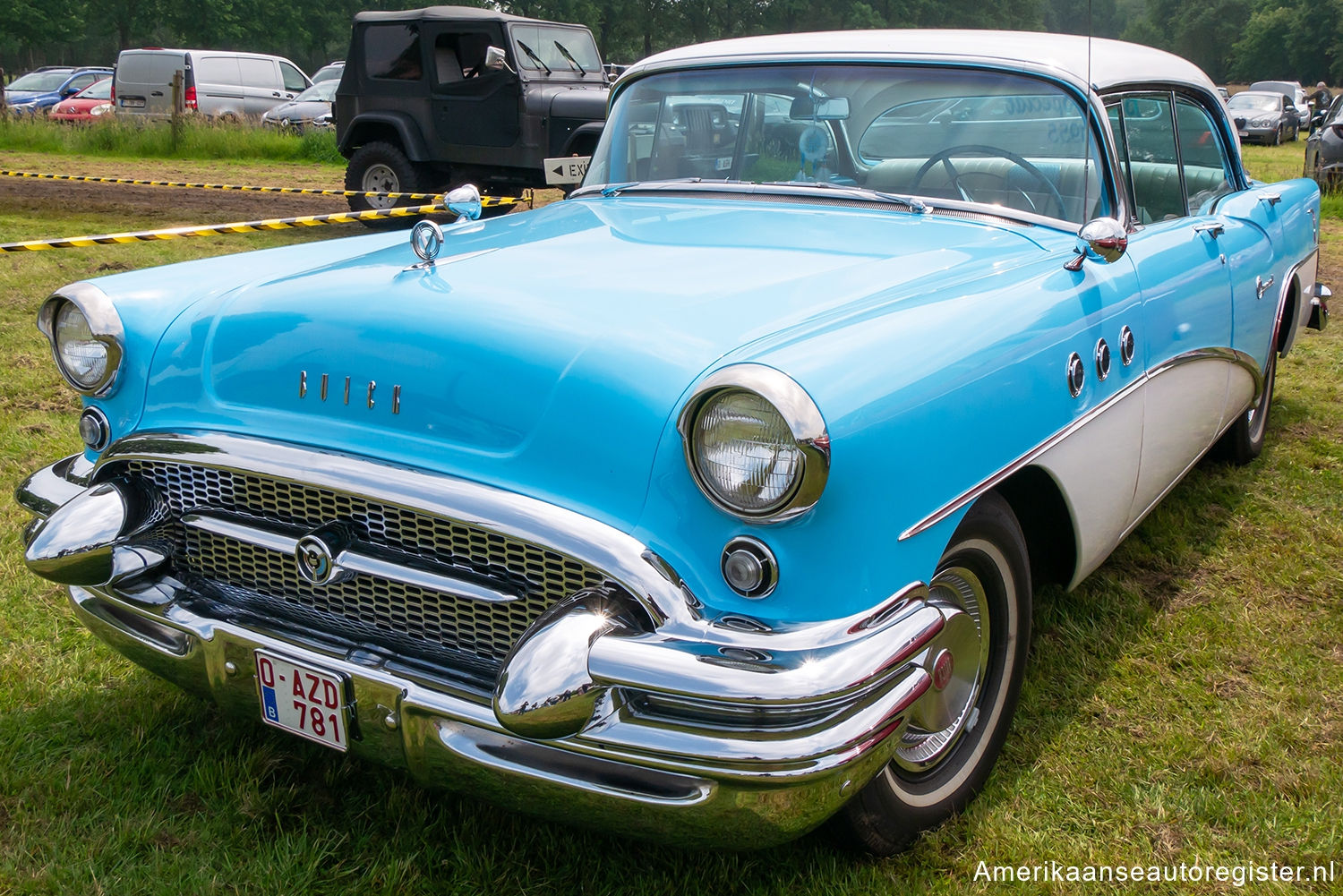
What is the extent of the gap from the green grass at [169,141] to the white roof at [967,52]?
13.4 m

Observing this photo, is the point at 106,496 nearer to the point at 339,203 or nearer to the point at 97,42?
the point at 339,203

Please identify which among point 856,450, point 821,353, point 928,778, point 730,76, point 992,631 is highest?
point 730,76

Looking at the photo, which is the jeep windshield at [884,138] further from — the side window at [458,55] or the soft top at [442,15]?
the side window at [458,55]

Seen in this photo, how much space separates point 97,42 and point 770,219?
Answer: 62.2m

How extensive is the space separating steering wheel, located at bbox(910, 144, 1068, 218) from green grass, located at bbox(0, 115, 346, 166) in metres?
14.0

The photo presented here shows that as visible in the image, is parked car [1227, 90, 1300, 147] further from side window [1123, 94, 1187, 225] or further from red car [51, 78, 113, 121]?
side window [1123, 94, 1187, 225]

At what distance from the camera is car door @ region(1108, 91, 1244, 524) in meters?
2.82

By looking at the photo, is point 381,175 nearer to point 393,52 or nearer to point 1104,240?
point 393,52

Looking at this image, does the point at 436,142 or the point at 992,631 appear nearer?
the point at 992,631

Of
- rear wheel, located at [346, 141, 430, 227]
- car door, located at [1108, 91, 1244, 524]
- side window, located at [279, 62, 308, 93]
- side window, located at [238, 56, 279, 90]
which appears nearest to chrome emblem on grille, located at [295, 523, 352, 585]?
car door, located at [1108, 91, 1244, 524]

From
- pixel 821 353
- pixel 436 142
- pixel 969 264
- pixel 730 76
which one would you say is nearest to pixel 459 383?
pixel 821 353

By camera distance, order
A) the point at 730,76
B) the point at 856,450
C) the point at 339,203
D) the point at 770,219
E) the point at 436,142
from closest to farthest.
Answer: the point at 856,450, the point at 770,219, the point at 730,76, the point at 436,142, the point at 339,203

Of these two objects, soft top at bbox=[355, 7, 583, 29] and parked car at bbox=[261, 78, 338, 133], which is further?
parked car at bbox=[261, 78, 338, 133]

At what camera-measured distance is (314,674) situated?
1979 millimetres
